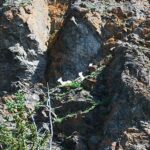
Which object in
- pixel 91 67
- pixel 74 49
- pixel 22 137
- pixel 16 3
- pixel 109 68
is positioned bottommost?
pixel 22 137

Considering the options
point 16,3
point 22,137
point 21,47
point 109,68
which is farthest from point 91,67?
point 22,137

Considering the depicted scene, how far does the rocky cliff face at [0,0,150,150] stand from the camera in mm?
7945

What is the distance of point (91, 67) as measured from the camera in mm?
9430

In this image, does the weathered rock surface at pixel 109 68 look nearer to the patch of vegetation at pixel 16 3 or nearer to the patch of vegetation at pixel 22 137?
the patch of vegetation at pixel 22 137

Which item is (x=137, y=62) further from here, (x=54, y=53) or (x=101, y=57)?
(x=54, y=53)

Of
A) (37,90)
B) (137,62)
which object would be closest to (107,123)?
(137,62)

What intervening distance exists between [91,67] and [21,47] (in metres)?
1.32

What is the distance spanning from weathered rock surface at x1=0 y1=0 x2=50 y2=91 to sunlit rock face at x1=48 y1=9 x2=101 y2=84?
0.24 m

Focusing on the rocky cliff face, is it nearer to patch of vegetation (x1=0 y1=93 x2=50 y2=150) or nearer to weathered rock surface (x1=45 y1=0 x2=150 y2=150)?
weathered rock surface (x1=45 y1=0 x2=150 y2=150)

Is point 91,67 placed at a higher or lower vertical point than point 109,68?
higher

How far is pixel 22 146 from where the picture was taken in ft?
23.9

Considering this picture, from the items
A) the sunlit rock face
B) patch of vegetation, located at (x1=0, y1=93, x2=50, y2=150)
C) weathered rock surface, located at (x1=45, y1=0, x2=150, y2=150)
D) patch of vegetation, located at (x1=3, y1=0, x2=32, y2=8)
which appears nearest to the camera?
patch of vegetation, located at (x1=0, y1=93, x2=50, y2=150)

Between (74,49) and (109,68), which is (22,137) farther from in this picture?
(74,49)

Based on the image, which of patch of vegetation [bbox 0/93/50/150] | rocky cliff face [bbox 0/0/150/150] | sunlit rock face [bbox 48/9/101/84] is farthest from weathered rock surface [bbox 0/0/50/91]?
patch of vegetation [bbox 0/93/50/150]
